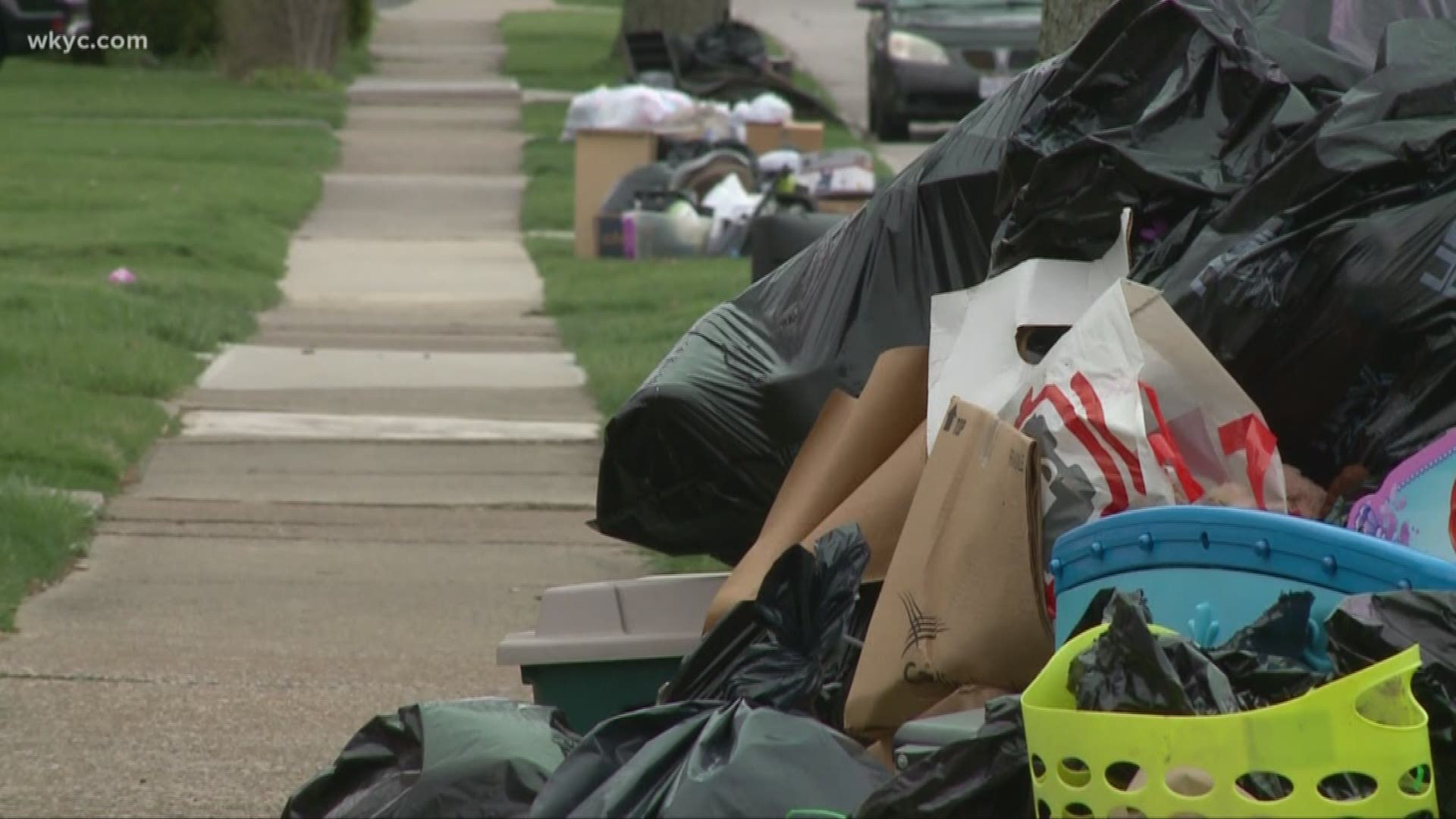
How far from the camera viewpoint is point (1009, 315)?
3283 millimetres

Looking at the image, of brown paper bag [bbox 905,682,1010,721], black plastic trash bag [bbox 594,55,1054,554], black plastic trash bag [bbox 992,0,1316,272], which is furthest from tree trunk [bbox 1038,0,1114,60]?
brown paper bag [bbox 905,682,1010,721]

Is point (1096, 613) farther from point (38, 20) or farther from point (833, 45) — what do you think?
point (833, 45)

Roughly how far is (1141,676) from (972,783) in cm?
26

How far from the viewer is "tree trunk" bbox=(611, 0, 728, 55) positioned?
925 inches

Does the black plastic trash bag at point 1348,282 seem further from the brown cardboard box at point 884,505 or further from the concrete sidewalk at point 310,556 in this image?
the concrete sidewalk at point 310,556

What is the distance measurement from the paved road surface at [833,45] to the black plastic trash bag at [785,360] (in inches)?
528

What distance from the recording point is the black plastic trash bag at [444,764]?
8.63ft

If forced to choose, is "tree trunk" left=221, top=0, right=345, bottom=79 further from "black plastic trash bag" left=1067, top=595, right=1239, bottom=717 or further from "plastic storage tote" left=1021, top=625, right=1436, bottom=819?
"plastic storage tote" left=1021, top=625, right=1436, bottom=819

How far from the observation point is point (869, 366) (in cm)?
387

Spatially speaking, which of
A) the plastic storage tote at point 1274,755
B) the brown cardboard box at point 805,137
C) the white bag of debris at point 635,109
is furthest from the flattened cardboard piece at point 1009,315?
the brown cardboard box at point 805,137

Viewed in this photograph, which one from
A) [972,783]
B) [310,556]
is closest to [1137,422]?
[972,783]

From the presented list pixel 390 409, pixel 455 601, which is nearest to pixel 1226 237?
pixel 455 601

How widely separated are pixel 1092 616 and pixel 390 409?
6.19 m

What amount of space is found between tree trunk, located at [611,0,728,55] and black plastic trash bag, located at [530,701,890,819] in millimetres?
21250
